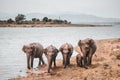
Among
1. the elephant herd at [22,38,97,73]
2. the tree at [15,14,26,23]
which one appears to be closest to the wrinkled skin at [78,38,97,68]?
the elephant herd at [22,38,97,73]

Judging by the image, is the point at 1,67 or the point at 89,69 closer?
the point at 89,69

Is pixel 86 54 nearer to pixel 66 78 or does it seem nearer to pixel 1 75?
pixel 66 78

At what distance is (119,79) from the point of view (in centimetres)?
1802

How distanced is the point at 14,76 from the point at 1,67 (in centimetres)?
481

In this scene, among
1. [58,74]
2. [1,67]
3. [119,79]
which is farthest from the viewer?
[1,67]

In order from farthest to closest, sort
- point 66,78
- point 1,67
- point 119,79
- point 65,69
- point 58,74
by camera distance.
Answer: point 1,67 < point 65,69 < point 58,74 < point 66,78 < point 119,79

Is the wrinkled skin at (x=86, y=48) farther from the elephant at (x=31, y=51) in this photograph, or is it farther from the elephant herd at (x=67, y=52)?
the elephant at (x=31, y=51)

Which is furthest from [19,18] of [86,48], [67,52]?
[86,48]

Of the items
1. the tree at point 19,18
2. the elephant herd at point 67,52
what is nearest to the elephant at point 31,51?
the elephant herd at point 67,52

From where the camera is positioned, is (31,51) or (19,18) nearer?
(31,51)

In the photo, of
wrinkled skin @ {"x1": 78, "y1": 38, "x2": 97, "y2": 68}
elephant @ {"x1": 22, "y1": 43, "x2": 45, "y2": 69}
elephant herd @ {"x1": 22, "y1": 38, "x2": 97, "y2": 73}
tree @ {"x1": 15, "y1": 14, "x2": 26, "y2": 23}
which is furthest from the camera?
tree @ {"x1": 15, "y1": 14, "x2": 26, "y2": 23}

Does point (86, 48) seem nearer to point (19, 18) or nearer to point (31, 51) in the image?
point (31, 51)

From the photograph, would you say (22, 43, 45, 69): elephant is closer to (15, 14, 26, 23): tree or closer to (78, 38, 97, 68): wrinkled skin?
(78, 38, 97, 68): wrinkled skin

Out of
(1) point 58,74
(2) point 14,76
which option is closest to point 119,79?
(1) point 58,74
